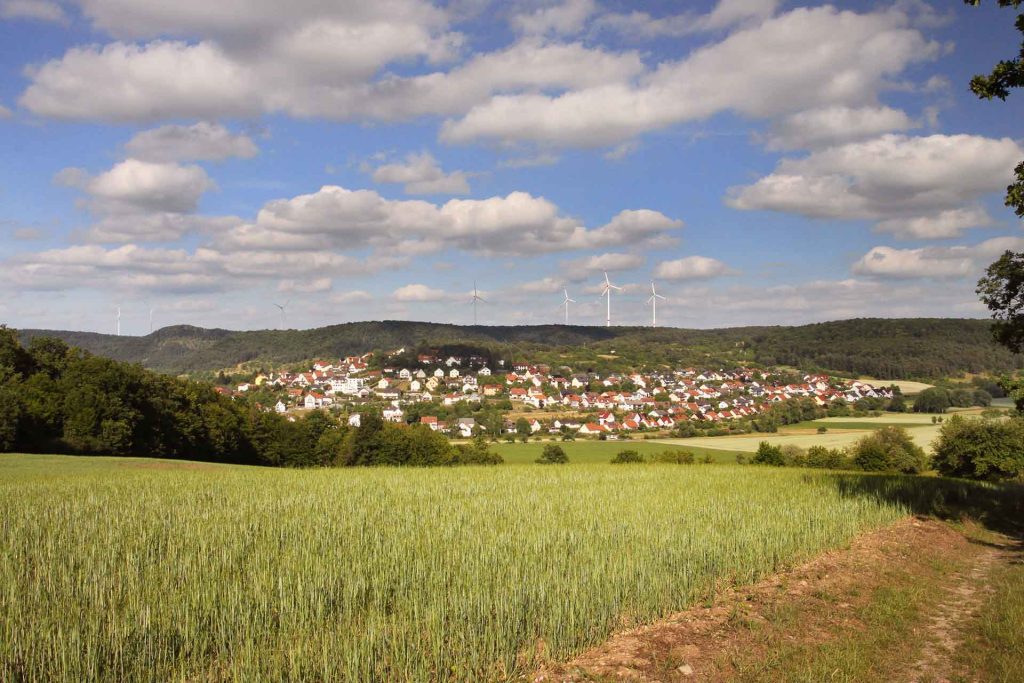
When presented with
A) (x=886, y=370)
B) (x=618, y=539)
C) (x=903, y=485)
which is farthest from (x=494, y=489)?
(x=886, y=370)

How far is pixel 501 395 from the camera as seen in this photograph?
A: 6344 inches

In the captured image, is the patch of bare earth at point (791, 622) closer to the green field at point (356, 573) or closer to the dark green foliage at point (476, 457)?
the green field at point (356, 573)

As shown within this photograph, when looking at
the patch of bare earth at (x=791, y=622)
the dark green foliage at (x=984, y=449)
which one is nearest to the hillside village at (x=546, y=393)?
the dark green foliage at (x=984, y=449)

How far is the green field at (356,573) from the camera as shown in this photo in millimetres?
6832

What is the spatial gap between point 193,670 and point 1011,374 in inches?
771

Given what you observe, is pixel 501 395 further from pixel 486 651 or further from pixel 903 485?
pixel 486 651

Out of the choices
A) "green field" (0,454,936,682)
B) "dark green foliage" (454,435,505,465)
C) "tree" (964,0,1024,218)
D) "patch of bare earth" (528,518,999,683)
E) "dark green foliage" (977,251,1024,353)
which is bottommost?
"dark green foliage" (454,435,505,465)

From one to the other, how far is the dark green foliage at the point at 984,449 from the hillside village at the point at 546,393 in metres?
62.7

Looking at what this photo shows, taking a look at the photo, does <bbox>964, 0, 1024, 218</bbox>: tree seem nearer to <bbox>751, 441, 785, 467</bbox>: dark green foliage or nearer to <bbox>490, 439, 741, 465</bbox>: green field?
<bbox>751, 441, 785, 467</bbox>: dark green foliage

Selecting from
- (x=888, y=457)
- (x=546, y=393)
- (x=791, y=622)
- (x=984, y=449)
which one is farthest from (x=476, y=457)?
(x=546, y=393)

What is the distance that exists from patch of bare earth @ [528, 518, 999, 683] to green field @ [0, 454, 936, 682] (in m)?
0.40

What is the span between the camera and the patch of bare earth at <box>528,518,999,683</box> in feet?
25.0

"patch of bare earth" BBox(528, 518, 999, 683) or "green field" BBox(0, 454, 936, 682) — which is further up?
"green field" BBox(0, 454, 936, 682)

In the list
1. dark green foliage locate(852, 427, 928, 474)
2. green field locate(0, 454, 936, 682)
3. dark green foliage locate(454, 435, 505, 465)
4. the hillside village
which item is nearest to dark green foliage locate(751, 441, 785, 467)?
dark green foliage locate(852, 427, 928, 474)
